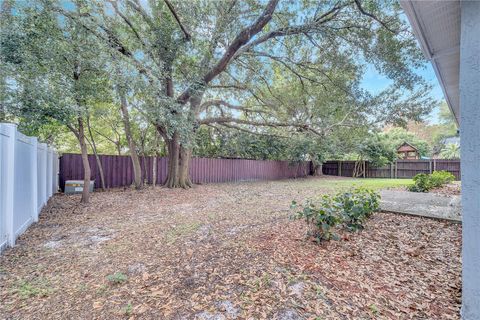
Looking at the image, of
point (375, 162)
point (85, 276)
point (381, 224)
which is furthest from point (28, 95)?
point (375, 162)

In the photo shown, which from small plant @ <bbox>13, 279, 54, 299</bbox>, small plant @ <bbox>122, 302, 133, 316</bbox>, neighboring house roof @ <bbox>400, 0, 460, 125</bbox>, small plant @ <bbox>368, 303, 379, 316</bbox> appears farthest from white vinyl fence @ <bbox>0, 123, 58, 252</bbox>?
neighboring house roof @ <bbox>400, 0, 460, 125</bbox>

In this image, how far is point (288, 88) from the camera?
1020cm

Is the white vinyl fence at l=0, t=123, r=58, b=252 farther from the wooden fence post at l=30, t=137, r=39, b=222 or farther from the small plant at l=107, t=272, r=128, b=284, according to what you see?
the small plant at l=107, t=272, r=128, b=284

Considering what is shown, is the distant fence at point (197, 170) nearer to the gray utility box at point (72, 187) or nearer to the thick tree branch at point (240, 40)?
the gray utility box at point (72, 187)

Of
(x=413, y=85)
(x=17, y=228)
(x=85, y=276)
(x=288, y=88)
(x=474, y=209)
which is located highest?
(x=288, y=88)

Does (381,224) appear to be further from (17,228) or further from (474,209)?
(17,228)

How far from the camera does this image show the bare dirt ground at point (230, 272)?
1.85 m

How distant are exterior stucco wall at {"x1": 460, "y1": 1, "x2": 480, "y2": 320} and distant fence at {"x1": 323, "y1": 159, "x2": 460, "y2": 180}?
1717 centimetres

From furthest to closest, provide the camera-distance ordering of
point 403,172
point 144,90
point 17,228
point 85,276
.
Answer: point 403,172 → point 144,90 → point 17,228 → point 85,276

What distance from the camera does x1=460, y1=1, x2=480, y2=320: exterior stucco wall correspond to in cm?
145

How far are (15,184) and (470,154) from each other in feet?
15.8

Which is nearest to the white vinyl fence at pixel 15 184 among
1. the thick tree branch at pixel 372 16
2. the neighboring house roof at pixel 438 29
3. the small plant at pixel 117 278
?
the small plant at pixel 117 278

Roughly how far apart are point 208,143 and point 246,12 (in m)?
7.70

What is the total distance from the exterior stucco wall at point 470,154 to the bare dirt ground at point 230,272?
1.56ft
